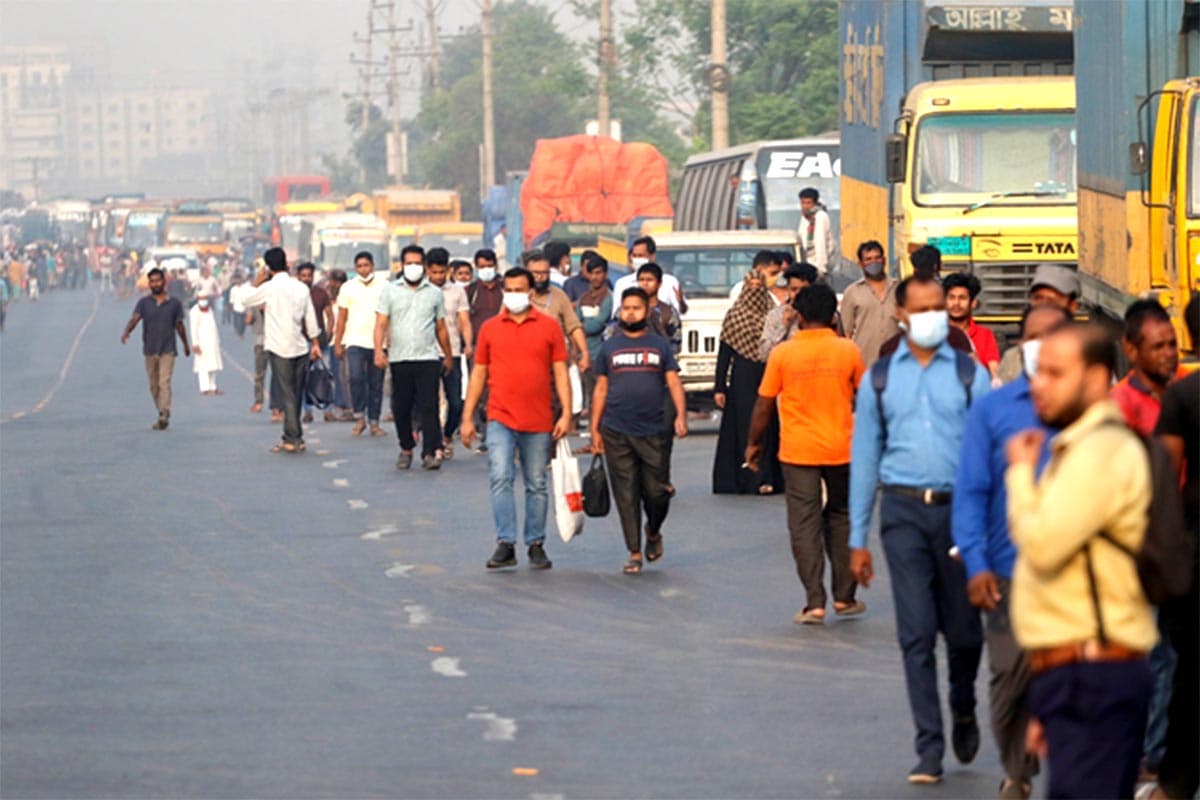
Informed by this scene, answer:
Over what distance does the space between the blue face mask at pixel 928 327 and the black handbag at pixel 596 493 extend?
569 cm

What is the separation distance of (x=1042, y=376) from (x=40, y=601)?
8855 millimetres

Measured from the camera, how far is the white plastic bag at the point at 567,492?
1462cm

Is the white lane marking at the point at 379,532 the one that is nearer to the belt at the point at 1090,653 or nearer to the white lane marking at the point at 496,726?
the white lane marking at the point at 496,726

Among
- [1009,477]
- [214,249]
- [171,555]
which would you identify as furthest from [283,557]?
[214,249]

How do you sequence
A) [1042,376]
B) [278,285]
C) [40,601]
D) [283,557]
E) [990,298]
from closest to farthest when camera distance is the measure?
[1042,376] → [40,601] → [283,557] → [990,298] → [278,285]

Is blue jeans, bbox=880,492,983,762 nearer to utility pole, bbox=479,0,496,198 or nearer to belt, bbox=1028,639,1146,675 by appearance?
belt, bbox=1028,639,1146,675

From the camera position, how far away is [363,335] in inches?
999

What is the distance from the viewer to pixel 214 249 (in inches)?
3720

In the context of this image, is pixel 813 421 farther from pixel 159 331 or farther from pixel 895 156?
pixel 159 331

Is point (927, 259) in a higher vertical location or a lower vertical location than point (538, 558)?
higher

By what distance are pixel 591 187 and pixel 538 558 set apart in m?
31.9

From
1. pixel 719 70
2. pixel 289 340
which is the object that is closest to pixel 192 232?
pixel 719 70

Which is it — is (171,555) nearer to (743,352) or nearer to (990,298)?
(743,352)

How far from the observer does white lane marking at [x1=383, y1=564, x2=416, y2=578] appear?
48.0 feet
